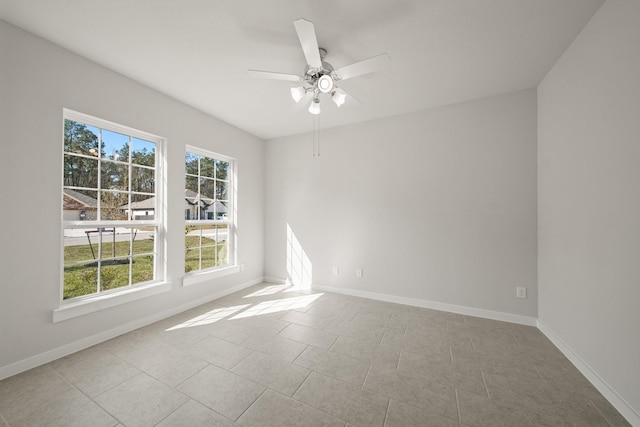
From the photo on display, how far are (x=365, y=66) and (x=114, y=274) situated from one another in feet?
11.0

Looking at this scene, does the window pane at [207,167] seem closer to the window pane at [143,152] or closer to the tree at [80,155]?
the window pane at [143,152]

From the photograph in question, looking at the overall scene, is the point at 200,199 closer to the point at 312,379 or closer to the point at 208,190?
the point at 208,190

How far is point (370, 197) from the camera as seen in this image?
377cm

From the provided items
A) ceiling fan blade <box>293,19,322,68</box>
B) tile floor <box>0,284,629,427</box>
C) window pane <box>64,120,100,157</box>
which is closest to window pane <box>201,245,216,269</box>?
tile floor <box>0,284,629,427</box>

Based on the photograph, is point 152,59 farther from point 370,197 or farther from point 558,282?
point 558,282

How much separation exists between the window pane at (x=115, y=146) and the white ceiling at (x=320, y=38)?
684 mm

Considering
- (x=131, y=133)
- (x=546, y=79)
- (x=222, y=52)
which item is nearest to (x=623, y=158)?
(x=546, y=79)

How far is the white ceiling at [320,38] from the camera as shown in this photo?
1740mm

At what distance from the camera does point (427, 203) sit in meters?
3.38

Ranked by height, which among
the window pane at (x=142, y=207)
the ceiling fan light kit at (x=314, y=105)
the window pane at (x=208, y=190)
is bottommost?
the window pane at (x=142, y=207)

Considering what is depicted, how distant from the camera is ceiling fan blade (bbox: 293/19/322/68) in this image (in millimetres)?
1524

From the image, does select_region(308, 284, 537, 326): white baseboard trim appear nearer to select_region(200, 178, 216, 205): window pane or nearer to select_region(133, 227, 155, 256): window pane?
select_region(200, 178, 216, 205): window pane

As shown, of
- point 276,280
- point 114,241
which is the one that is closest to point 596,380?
point 276,280

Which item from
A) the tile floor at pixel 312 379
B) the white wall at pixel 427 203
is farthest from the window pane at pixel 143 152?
the white wall at pixel 427 203
